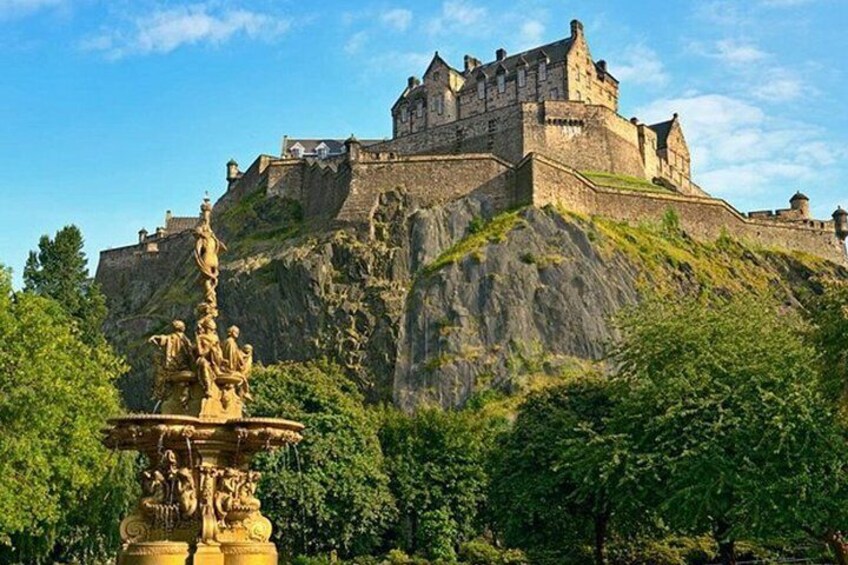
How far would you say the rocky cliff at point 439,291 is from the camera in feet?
207

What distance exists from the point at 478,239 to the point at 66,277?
27654 mm

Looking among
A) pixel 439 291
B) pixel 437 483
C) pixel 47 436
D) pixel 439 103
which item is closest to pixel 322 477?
pixel 437 483

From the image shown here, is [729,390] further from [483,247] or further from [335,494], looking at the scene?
[483,247]

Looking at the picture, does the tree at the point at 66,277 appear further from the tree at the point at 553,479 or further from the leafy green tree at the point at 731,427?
the leafy green tree at the point at 731,427

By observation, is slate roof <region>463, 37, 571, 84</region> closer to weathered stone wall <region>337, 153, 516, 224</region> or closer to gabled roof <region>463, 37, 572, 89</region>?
gabled roof <region>463, 37, 572, 89</region>

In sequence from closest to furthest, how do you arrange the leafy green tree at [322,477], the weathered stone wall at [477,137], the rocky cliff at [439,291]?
the leafy green tree at [322,477], the rocky cliff at [439,291], the weathered stone wall at [477,137]

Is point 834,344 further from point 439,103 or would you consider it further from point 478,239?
point 439,103

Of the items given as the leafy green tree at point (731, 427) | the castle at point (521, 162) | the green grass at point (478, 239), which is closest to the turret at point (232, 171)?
the castle at point (521, 162)

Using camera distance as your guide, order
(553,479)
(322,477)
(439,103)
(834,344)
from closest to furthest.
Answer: (834,344), (553,479), (322,477), (439,103)

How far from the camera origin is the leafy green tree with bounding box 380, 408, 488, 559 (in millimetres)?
47250

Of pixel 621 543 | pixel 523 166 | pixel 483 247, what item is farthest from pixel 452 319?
pixel 621 543

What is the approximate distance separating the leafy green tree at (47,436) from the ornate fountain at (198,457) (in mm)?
12557

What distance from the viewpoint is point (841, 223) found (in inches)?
3600

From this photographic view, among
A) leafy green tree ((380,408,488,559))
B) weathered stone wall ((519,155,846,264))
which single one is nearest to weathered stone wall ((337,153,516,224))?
weathered stone wall ((519,155,846,264))
